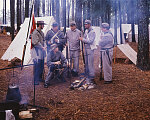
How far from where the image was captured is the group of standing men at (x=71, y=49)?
5.42 metres

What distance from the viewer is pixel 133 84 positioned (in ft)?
17.9

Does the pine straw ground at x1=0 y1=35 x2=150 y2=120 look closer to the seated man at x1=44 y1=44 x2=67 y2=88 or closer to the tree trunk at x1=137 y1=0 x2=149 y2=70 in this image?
the seated man at x1=44 y1=44 x2=67 y2=88

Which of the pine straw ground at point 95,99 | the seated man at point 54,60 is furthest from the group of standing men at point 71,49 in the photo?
the pine straw ground at point 95,99

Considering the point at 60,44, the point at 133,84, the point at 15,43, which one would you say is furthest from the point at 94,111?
the point at 15,43

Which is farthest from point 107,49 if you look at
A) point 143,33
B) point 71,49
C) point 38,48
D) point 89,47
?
point 143,33

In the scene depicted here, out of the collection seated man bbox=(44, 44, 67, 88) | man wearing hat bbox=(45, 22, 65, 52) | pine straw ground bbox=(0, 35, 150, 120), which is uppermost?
man wearing hat bbox=(45, 22, 65, 52)

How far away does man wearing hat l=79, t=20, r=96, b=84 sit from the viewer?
18.7 ft

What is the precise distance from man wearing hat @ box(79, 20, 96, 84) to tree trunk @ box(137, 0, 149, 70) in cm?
239

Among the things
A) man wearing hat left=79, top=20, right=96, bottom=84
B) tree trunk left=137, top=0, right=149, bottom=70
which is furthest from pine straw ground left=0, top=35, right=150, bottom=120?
tree trunk left=137, top=0, right=149, bottom=70

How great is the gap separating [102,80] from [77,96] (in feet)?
5.48

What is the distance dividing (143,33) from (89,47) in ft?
8.35

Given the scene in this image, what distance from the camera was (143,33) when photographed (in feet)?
23.5

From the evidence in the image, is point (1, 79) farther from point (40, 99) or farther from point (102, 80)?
point (102, 80)

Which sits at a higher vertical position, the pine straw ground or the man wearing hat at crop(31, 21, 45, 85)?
the man wearing hat at crop(31, 21, 45, 85)
